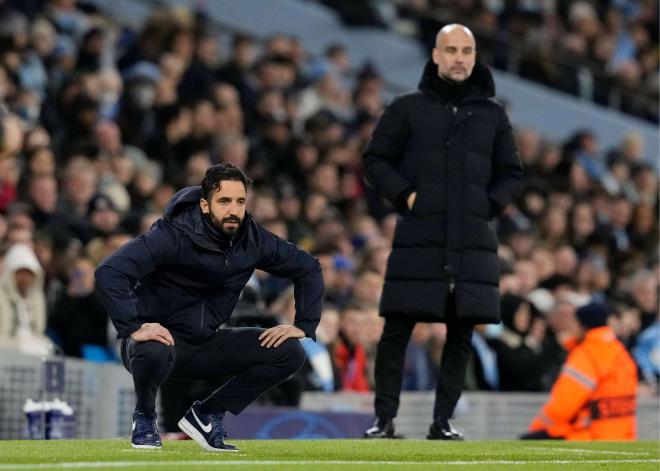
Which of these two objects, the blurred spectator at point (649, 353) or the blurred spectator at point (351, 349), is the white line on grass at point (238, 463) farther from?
the blurred spectator at point (649, 353)

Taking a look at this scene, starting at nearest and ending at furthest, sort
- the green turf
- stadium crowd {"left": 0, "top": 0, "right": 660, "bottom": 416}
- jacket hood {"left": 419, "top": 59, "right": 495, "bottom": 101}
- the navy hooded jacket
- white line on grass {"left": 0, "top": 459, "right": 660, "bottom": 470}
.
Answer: white line on grass {"left": 0, "top": 459, "right": 660, "bottom": 470} → the green turf → the navy hooded jacket → jacket hood {"left": 419, "top": 59, "right": 495, "bottom": 101} → stadium crowd {"left": 0, "top": 0, "right": 660, "bottom": 416}

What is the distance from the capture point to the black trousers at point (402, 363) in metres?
10.3

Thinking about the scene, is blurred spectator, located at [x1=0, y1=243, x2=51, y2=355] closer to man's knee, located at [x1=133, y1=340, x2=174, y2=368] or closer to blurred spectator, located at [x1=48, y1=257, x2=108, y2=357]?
blurred spectator, located at [x1=48, y1=257, x2=108, y2=357]

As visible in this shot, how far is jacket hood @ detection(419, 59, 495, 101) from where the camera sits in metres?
10.5

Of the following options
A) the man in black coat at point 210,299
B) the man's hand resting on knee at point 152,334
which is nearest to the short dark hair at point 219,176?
the man in black coat at point 210,299

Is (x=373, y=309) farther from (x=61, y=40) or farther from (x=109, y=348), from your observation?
(x=61, y=40)

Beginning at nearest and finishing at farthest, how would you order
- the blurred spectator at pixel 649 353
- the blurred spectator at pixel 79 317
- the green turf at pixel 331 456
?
1. the green turf at pixel 331 456
2. the blurred spectator at pixel 79 317
3. the blurred spectator at pixel 649 353

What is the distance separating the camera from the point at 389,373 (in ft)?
34.0

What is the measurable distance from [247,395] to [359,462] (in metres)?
0.89

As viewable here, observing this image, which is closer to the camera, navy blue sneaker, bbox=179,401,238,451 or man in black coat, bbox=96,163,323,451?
man in black coat, bbox=96,163,323,451

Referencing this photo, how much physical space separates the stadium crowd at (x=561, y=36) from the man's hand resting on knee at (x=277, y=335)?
1399 cm

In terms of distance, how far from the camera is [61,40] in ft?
54.0

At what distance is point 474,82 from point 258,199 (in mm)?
5135

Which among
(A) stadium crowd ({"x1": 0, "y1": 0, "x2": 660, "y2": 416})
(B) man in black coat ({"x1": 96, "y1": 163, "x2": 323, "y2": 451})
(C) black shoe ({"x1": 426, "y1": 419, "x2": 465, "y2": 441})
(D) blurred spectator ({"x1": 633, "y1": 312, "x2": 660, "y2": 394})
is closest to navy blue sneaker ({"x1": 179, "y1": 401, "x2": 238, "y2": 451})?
(B) man in black coat ({"x1": 96, "y1": 163, "x2": 323, "y2": 451})
